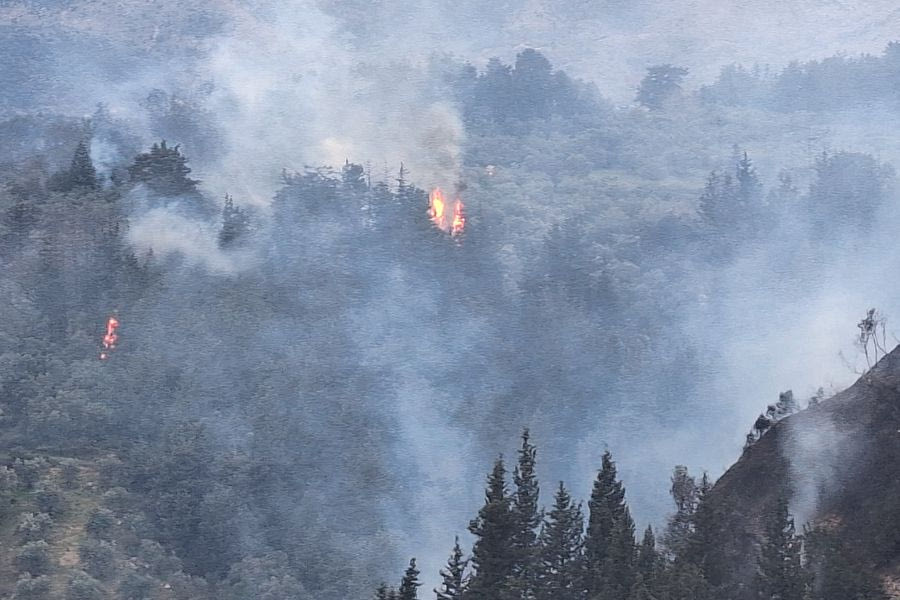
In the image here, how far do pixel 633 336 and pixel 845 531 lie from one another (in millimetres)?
60592

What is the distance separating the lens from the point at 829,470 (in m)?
37.5

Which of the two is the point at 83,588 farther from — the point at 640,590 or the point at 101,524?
the point at 640,590

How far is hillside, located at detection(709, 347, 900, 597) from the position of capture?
36.0 metres

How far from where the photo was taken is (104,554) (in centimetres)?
6166

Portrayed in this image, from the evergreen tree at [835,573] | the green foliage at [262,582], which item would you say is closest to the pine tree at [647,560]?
the evergreen tree at [835,573]

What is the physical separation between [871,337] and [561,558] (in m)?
31.6

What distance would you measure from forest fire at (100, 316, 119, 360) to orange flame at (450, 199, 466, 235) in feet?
116

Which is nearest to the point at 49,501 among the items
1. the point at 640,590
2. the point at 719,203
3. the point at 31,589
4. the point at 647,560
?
the point at 31,589

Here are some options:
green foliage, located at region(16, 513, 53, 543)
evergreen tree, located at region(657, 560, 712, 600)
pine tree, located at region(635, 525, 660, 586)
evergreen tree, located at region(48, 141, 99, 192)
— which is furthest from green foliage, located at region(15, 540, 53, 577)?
evergreen tree, located at region(48, 141, 99, 192)

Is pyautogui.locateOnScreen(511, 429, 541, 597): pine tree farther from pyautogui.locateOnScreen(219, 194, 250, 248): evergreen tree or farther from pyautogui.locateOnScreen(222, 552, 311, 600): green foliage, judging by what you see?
pyautogui.locateOnScreen(219, 194, 250, 248): evergreen tree

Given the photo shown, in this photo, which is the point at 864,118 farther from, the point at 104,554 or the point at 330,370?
the point at 104,554

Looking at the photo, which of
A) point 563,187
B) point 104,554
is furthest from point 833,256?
point 104,554

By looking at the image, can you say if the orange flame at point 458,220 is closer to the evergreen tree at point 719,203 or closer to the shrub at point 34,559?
the evergreen tree at point 719,203

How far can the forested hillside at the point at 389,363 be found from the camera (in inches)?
1879
